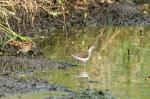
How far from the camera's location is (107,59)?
10.6 metres

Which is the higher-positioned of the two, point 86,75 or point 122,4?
point 122,4

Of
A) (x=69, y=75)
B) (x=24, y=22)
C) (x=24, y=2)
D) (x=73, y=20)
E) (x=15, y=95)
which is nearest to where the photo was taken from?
(x=15, y=95)

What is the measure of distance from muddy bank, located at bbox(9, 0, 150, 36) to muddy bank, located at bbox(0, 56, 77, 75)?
252 cm

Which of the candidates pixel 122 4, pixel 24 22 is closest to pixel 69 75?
pixel 24 22

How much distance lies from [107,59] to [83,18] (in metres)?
4.30

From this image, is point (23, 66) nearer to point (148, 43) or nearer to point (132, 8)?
point (148, 43)

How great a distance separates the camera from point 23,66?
962 centimetres

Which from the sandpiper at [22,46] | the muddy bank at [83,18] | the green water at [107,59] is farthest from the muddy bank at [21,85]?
the muddy bank at [83,18]

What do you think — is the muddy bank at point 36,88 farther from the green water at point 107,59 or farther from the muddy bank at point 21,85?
the green water at point 107,59

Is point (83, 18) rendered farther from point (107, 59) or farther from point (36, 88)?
point (36, 88)

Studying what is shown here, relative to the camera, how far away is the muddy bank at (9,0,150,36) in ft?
42.3

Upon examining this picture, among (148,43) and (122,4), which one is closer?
(148,43)

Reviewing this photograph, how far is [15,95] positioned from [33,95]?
227mm

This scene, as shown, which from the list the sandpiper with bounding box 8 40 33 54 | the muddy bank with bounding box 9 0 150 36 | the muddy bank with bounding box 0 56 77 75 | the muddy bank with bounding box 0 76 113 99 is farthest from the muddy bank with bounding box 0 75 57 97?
the muddy bank with bounding box 9 0 150 36
